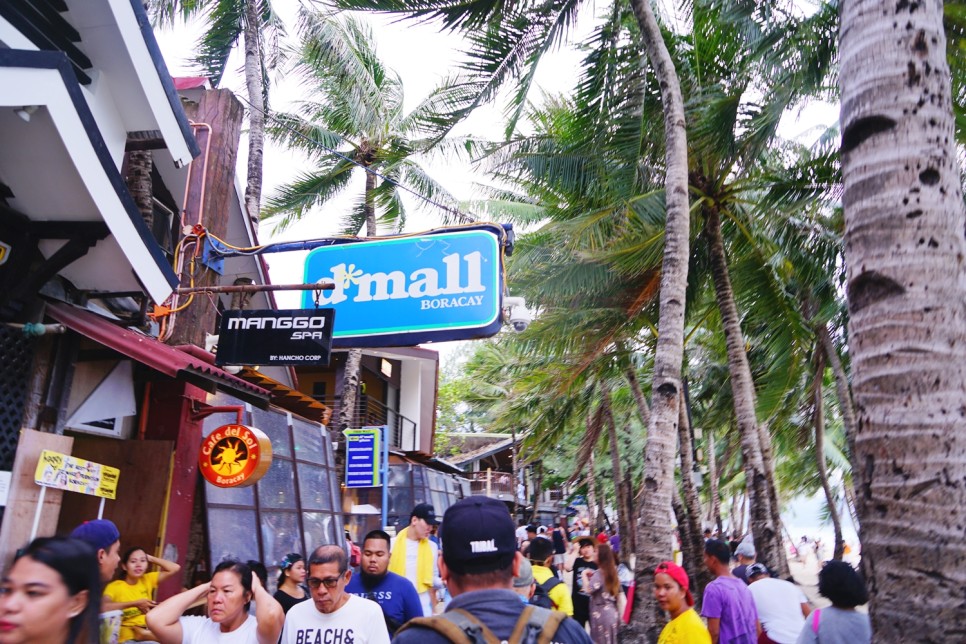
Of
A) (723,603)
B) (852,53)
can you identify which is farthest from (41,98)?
(723,603)

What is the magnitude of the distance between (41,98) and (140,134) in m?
2.85

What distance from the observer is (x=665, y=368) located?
827cm

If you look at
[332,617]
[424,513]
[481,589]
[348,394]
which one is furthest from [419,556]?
[348,394]

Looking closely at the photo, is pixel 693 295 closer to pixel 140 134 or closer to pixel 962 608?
pixel 140 134

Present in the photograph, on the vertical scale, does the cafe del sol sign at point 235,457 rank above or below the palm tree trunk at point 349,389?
below

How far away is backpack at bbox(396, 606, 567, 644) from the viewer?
7.09 feet

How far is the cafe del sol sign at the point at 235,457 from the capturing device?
305 inches

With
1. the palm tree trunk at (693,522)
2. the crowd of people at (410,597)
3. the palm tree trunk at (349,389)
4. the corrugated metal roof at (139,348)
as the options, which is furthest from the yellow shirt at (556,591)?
the palm tree trunk at (349,389)

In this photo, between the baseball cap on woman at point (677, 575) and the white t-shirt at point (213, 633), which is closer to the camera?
the white t-shirt at point (213, 633)

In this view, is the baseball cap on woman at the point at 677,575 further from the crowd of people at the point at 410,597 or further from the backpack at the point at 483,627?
the backpack at the point at 483,627

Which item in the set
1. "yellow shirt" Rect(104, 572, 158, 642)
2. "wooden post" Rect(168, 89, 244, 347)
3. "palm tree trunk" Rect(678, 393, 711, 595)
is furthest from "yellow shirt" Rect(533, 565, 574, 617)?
"palm tree trunk" Rect(678, 393, 711, 595)

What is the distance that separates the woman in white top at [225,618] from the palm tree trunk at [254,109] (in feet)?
36.1

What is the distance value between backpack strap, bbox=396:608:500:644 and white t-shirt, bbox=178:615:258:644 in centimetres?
255

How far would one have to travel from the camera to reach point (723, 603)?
573cm
